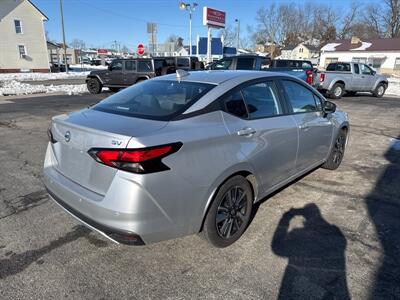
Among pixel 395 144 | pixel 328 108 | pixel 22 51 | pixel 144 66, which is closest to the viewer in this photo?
pixel 328 108

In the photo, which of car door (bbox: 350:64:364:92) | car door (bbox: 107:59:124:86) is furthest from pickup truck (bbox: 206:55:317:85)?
car door (bbox: 107:59:124:86)

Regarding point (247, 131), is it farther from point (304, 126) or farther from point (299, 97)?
point (299, 97)

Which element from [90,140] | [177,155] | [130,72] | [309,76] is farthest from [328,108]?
[130,72]

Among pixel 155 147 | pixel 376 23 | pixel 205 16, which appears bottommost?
pixel 155 147

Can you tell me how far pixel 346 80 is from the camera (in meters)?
16.4

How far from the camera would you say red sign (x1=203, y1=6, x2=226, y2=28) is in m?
25.9

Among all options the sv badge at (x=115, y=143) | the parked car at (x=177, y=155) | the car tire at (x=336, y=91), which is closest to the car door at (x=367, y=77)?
the car tire at (x=336, y=91)

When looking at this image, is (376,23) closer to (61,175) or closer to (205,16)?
(205,16)

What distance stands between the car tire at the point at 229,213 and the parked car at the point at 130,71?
12864 millimetres

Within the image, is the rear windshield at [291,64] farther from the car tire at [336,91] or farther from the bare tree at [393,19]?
the bare tree at [393,19]

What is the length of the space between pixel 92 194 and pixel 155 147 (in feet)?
2.20

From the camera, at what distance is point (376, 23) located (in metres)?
69.6

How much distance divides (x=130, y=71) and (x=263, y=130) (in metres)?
13.4

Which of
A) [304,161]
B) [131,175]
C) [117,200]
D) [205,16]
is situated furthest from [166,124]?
[205,16]
